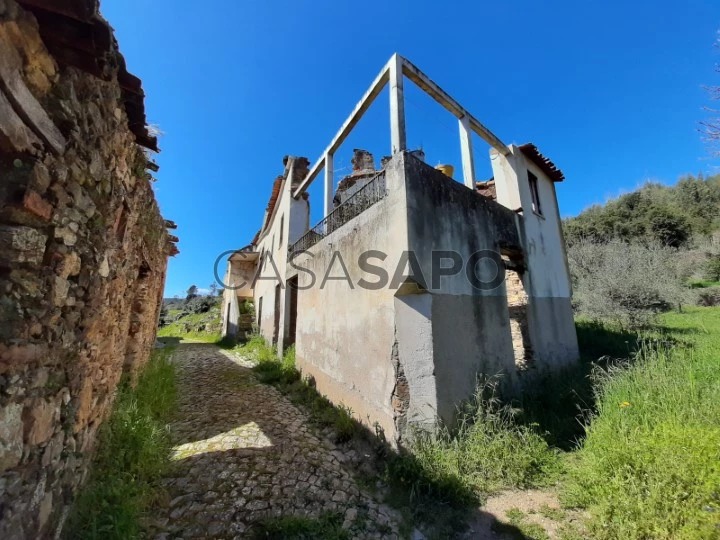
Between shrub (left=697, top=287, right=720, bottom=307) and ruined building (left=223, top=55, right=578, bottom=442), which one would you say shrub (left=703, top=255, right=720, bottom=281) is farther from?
ruined building (left=223, top=55, right=578, bottom=442)

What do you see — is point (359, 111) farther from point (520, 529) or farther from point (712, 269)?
point (712, 269)

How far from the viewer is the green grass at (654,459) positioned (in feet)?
8.44

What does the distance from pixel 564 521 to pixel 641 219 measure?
91.0 feet

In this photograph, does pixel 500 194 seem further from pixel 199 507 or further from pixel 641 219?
pixel 641 219

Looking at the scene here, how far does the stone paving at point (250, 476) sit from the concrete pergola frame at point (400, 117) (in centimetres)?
455

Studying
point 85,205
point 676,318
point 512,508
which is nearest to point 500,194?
point 512,508

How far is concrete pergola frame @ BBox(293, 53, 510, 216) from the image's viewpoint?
4.86 m

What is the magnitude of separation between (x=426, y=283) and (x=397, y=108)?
2.85 meters

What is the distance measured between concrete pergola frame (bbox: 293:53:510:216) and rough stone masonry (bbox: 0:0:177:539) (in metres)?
3.46

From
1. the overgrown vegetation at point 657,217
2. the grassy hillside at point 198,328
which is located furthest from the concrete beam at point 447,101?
the overgrown vegetation at point 657,217

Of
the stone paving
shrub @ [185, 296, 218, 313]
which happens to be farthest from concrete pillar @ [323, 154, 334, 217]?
shrub @ [185, 296, 218, 313]

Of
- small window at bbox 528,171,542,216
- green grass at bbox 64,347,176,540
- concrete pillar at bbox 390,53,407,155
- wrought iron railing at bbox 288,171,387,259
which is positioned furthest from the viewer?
small window at bbox 528,171,542,216

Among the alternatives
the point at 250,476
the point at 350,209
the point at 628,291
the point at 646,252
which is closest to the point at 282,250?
the point at 350,209

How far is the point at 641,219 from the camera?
2244 centimetres
